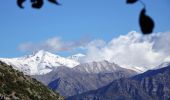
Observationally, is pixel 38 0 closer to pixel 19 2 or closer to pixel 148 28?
pixel 19 2

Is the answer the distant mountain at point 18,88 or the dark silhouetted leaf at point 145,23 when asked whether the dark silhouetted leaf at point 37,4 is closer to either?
the dark silhouetted leaf at point 145,23

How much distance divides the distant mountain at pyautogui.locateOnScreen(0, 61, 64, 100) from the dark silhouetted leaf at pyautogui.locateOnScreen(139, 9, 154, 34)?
8928 cm

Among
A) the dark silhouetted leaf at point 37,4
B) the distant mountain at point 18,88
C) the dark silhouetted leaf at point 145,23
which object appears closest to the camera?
the dark silhouetted leaf at point 145,23

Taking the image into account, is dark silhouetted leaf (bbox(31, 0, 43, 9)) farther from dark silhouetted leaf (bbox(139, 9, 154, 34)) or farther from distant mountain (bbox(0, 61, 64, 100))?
distant mountain (bbox(0, 61, 64, 100))

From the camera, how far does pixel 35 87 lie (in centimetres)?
12294

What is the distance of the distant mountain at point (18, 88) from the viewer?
344ft

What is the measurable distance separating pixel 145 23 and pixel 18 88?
10444 centimetres

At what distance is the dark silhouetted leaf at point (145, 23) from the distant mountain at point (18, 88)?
89281 mm

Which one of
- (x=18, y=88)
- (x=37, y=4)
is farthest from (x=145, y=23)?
(x=18, y=88)

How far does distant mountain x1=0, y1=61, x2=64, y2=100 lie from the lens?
344ft

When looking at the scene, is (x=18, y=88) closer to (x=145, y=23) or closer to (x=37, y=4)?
(x=37, y=4)

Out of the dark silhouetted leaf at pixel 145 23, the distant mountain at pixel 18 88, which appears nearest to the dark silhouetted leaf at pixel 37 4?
the dark silhouetted leaf at pixel 145 23

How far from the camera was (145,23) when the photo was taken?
30.1 feet

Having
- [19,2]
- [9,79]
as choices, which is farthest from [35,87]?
[19,2]
